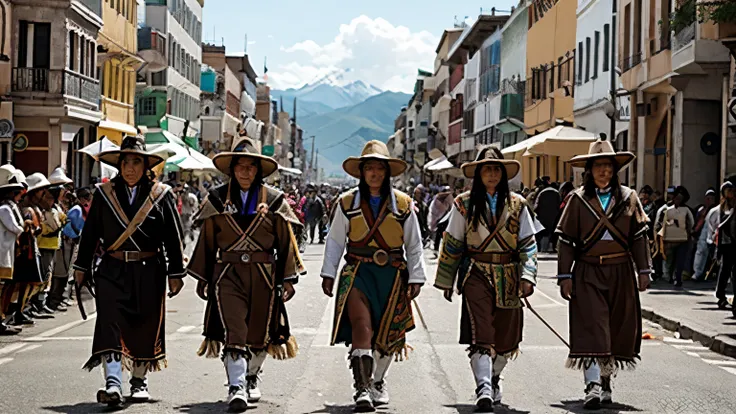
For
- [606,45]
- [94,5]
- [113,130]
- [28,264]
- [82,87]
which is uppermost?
[94,5]

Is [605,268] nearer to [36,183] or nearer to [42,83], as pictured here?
[36,183]

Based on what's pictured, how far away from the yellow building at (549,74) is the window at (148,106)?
50.5ft

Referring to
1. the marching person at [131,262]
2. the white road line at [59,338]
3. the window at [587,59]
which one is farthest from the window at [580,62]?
the marching person at [131,262]

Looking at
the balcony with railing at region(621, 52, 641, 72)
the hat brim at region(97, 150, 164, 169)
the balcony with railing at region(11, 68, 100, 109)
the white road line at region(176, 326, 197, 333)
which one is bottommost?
the white road line at region(176, 326, 197, 333)

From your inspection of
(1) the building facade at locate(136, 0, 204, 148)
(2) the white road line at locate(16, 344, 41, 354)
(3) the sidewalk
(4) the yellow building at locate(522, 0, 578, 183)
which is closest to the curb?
(3) the sidewalk

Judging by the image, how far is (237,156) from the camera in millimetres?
10039

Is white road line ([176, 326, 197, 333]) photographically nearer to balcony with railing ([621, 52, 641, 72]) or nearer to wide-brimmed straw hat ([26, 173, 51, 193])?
wide-brimmed straw hat ([26, 173, 51, 193])

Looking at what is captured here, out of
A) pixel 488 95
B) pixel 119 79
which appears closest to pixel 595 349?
pixel 119 79

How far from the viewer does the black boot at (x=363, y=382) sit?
9398mm

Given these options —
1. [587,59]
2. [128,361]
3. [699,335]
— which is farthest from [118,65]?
[128,361]

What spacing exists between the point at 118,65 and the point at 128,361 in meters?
40.1

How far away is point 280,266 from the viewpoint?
10.1 meters

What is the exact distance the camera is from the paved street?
9.83m

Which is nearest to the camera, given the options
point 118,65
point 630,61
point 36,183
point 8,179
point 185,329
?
point 8,179
